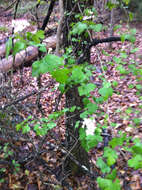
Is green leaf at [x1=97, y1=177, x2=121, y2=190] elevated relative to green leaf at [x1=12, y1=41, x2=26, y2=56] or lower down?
lower down

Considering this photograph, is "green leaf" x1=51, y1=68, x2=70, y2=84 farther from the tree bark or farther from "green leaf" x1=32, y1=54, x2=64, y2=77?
the tree bark

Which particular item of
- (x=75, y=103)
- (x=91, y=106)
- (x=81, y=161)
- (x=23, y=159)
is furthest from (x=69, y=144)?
(x=91, y=106)

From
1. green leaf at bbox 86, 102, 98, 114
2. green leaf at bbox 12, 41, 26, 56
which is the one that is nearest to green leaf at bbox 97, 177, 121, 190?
green leaf at bbox 86, 102, 98, 114

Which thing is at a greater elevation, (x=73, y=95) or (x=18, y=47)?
(x=18, y=47)

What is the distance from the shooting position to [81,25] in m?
1.46

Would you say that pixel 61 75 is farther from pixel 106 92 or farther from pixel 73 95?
pixel 73 95

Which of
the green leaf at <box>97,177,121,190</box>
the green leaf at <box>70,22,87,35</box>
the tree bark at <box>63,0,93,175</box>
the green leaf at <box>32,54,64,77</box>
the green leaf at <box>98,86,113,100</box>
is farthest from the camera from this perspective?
the tree bark at <box>63,0,93,175</box>

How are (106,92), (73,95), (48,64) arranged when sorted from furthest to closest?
(73,95) → (106,92) → (48,64)

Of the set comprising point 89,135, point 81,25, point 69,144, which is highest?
point 81,25

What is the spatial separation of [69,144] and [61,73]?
1599 millimetres

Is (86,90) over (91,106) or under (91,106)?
over

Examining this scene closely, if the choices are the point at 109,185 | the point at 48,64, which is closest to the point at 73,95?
the point at 48,64

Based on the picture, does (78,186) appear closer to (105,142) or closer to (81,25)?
(105,142)

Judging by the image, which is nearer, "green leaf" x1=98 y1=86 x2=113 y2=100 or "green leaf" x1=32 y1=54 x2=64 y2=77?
"green leaf" x1=32 y1=54 x2=64 y2=77
